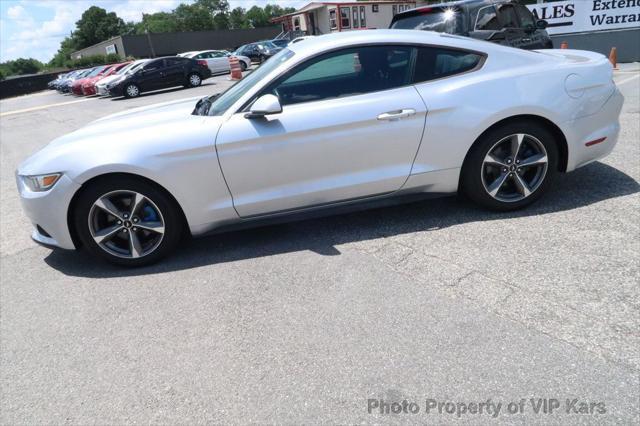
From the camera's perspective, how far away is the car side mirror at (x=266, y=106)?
10.4ft

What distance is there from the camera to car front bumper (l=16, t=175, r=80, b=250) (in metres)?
3.33

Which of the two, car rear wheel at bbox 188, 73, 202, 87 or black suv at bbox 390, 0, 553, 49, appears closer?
black suv at bbox 390, 0, 553, 49

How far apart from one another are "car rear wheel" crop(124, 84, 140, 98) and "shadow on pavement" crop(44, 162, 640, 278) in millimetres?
18010

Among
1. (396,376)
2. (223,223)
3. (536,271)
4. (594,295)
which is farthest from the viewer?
(223,223)

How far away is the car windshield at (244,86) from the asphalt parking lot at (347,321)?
3.59ft

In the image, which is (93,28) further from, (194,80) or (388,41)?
(388,41)

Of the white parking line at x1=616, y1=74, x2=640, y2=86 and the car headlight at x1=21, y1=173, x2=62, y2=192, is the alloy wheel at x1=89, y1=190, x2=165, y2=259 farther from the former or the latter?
the white parking line at x1=616, y1=74, x2=640, y2=86

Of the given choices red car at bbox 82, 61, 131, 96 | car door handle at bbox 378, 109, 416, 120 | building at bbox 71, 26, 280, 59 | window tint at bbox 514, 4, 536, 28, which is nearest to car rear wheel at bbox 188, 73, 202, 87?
red car at bbox 82, 61, 131, 96

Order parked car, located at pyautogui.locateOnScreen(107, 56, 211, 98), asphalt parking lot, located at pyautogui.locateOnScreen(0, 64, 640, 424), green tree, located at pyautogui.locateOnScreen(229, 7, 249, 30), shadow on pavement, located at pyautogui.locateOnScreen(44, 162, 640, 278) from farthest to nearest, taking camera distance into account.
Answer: green tree, located at pyautogui.locateOnScreen(229, 7, 249, 30), parked car, located at pyautogui.locateOnScreen(107, 56, 211, 98), shadow on pavement, located at pyautogui.locateOnScreen(44, 162, 640, 278), asphalt parking lot, located at pyautogui.locateOnScreen(0, 64, 640, 424)

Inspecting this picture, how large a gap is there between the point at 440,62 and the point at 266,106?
1.44 meters

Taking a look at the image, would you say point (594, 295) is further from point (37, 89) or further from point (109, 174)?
point (37, 89)

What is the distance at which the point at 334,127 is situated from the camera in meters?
3.37

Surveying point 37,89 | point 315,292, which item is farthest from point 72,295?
point 37,89

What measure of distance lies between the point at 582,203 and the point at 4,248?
5160 mm
